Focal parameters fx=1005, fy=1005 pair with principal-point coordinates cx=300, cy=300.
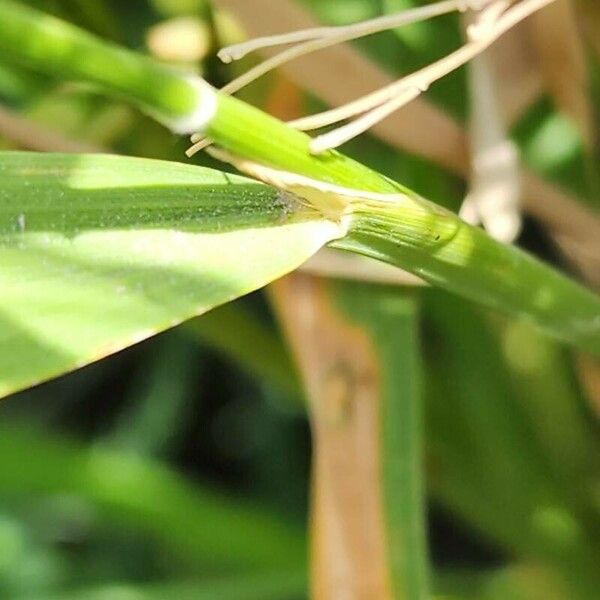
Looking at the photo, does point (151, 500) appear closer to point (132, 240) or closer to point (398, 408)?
point (398, 408)

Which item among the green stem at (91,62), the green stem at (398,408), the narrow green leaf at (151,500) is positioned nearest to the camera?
the green stem at (91,62)

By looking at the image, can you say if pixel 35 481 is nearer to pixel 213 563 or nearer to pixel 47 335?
pixel 213 563

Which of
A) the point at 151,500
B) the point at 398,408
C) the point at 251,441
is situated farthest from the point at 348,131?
the point at 251,441

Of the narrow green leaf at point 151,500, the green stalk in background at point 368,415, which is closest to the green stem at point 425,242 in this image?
the green stalk in background at point 368,415

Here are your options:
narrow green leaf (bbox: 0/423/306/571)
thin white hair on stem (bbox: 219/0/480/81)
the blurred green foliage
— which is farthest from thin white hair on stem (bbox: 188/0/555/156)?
narrow green leaf (bbox: 0/423/306/571)

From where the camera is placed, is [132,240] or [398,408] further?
[398,408]

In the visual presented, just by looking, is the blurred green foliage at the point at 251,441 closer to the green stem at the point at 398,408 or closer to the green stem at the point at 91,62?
the green stem at the point at 398,408

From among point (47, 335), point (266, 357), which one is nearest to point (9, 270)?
point (47, 335)
